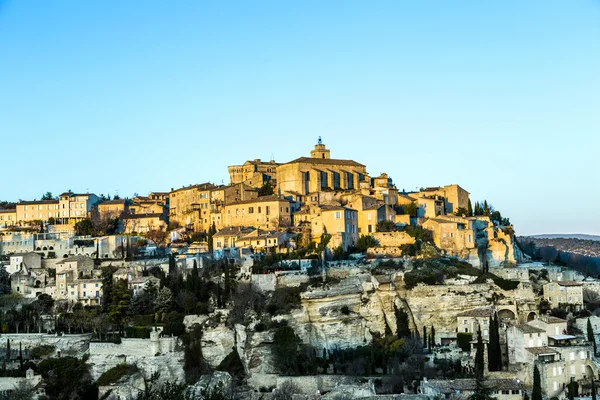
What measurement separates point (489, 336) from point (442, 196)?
20.1 m

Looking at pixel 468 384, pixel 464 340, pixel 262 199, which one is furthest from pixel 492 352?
pixel 262 199

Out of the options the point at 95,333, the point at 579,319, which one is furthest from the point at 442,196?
the point at 95,333

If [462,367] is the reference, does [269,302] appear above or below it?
above

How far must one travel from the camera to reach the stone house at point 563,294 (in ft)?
157

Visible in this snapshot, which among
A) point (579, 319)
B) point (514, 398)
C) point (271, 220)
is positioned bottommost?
point (514, 398)

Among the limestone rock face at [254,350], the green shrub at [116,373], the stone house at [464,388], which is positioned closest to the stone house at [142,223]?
the limestone rock face at [254,350]

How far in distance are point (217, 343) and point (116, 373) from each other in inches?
213

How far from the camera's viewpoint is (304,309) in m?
47.0

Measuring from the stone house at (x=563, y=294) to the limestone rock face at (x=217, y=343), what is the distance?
677 inches

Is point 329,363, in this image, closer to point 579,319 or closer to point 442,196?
point 579,319

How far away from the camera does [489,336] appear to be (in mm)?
43438

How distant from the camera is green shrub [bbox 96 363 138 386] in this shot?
44469 millimetres

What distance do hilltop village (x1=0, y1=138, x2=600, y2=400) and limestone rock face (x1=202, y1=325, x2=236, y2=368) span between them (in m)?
0.07

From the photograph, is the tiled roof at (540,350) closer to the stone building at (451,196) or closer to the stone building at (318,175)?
the stone building at (451,196)
